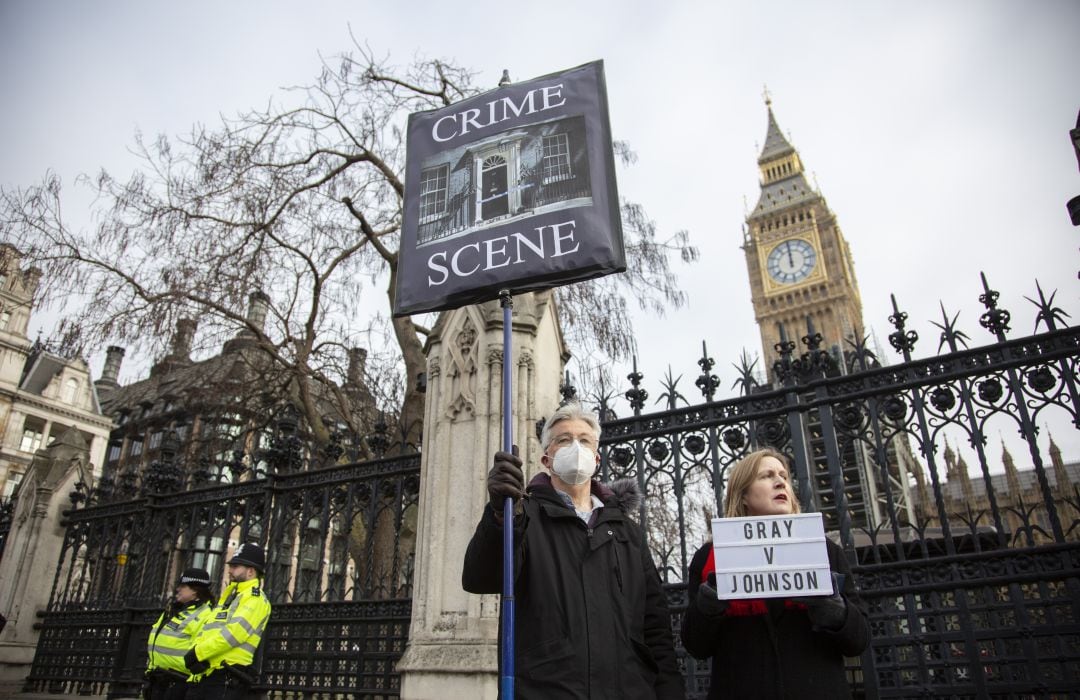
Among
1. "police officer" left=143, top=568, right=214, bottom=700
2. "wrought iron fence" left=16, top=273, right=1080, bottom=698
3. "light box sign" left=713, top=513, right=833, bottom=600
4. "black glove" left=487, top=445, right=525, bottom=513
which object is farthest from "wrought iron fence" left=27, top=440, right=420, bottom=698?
"light box sign" left=713, top=513, right=833, bottom=600

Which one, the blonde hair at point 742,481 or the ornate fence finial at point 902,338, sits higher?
the ornate fence finial at point 902,338

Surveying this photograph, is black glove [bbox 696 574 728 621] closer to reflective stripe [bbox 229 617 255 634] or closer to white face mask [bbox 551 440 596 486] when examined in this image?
white face mask [bbox 551 440 596 486]

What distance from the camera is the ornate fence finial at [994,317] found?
438 centimetres

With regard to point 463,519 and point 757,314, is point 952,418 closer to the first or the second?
point 463,519

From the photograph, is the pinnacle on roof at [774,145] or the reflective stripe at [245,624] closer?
the reflective stripe at [245,624]

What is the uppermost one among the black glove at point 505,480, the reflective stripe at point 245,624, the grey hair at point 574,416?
the grey hair at point 574,416

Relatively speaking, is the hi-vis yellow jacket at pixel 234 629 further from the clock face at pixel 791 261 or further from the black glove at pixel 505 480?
the clock face at pixel 791 261

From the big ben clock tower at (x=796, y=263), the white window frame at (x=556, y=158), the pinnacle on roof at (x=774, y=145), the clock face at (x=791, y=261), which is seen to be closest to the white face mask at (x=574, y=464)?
the white window frame at (x=556, y=158)

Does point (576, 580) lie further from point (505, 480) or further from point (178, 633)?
point (178, 633)

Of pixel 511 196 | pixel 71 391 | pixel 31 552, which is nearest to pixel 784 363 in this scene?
pixel 511 196

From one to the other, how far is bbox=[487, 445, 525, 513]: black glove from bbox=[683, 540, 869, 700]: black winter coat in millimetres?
862

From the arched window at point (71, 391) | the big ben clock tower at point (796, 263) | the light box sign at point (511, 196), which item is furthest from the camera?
the big ben clock tower at point (796, 263)

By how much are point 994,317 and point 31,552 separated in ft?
36.4

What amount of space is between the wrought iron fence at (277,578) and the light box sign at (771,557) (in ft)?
11.7
